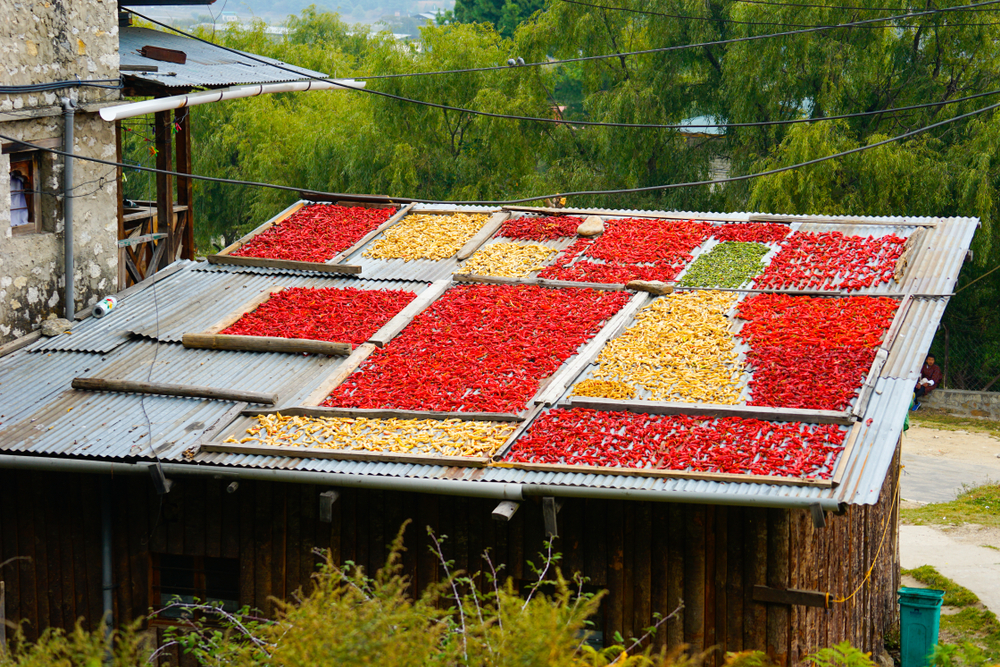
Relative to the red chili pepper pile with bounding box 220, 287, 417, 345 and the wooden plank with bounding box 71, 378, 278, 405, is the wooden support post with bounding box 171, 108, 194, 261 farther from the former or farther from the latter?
the wooden plank with bounding box 71, 378, 278, 405

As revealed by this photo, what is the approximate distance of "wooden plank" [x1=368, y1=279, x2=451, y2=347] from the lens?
10405 mm

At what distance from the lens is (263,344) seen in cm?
1045

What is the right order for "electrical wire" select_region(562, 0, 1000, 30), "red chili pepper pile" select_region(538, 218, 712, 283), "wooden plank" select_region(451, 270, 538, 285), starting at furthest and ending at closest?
1. "electrical wire" select_region(562, 0, 1000, 30)
2. "wooden plank" select_region(451, 270, 538, 285)
3. "red chili pepper pile" select_region(538, 218, 712, 283)

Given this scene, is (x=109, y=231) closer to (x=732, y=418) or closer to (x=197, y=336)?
(x=197, y=336)

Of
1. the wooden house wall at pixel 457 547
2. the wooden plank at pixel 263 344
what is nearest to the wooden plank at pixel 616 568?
the wooden house wall at pixel 457 547

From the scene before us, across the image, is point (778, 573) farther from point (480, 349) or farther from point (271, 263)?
point (271, 263)

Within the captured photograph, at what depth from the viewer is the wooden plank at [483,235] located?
41.1 ft

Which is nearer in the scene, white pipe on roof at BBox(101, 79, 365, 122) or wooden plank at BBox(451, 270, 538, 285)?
white pipe on roof at BBox(101, 79, 365, 122)

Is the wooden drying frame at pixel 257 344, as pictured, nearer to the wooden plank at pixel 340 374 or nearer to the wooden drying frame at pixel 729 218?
the wooden plank at pixel 340 374

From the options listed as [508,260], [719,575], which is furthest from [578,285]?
[719,575]

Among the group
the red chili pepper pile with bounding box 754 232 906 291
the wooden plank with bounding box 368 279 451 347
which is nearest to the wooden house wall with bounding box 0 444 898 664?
the wooden plank with bounding box 368 279 451 347

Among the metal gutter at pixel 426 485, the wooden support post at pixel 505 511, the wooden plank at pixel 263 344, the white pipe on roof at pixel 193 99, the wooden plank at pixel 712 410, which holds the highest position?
the white pipe on roof at pixel 193 99

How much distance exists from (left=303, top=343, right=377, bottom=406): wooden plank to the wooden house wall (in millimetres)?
843

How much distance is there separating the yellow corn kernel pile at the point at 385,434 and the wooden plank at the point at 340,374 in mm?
336
